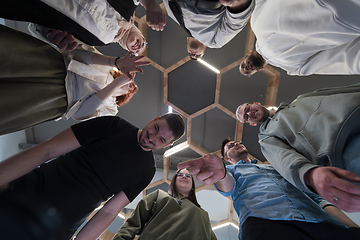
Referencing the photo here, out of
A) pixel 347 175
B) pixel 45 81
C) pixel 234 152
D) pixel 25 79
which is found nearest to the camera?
pixel 347 175

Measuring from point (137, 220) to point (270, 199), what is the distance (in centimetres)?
120

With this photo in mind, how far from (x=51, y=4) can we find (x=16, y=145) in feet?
13.3

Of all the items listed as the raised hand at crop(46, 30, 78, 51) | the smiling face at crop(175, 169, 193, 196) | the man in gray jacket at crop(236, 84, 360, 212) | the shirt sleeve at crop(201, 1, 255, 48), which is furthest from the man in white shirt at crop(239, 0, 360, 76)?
the smiling face at crop(175, 169, 193, 196)

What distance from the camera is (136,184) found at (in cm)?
145

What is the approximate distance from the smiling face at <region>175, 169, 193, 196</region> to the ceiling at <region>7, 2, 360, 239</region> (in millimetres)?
1599

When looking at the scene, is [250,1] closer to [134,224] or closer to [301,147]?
[301,147]

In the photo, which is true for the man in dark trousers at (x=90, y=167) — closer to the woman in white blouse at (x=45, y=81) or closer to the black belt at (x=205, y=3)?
the woman in white blouse at (x=45, y=81)

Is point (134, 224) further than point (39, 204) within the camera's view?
Yes

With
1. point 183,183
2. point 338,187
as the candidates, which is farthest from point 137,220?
point 338,187

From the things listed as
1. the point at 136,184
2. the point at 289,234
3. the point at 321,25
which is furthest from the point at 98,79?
the point at 289,234

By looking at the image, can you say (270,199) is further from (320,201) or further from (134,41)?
(134,41)

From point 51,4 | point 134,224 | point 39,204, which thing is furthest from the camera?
point 134,224

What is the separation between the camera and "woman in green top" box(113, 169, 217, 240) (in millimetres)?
1441

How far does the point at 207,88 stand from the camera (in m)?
3.49
